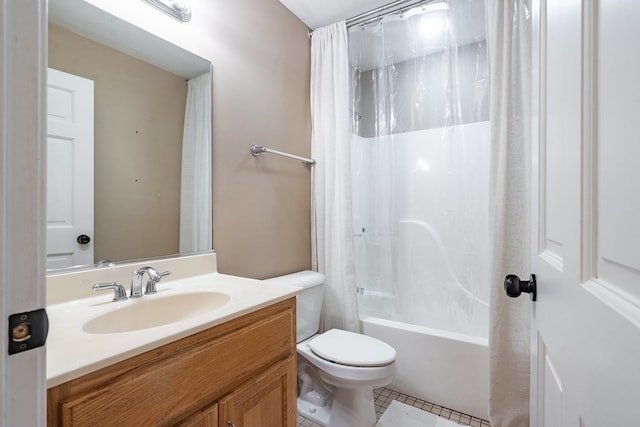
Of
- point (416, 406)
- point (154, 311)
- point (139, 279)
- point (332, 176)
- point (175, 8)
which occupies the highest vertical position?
point (175, 8)

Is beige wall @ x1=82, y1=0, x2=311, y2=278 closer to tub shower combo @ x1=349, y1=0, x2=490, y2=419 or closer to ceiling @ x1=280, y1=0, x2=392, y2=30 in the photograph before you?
ceiling @ x1=280, y1=0, x2=392, y2=30

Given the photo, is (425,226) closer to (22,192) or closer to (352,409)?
(352,409)

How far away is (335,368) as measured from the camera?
4.11ft

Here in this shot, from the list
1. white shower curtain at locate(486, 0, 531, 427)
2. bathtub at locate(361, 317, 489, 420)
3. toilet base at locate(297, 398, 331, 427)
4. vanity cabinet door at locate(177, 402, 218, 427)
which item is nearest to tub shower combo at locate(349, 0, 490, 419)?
bathtub at locate(361, 317, 489, 420)

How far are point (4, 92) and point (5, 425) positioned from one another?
1.24 ft

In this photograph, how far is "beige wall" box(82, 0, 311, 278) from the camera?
1.33 meters

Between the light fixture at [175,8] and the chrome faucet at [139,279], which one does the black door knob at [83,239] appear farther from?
the light fixture at [175,8]

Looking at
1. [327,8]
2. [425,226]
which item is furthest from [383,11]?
[425,226]

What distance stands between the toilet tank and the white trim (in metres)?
1.20

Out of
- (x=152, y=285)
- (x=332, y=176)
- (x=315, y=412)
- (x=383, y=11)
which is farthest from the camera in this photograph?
(x=332, y=176)

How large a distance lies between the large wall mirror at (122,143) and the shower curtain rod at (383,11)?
1082 millimetres

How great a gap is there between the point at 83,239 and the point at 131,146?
14.3 inches

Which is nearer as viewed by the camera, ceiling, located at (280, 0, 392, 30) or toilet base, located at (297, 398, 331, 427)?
toilet base, located at (297, 398, 331, 427)

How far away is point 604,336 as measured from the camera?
323mm
